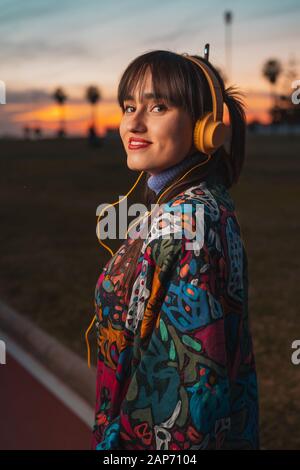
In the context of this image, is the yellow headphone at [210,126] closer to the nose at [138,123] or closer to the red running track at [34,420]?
the nose at [138,123]

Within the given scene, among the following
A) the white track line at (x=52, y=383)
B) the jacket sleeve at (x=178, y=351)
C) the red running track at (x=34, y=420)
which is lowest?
the red running track at (x=34, y=420)

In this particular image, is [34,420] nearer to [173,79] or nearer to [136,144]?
[136,144]

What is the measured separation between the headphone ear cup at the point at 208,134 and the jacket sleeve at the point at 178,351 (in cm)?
23

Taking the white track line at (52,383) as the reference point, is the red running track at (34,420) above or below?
below

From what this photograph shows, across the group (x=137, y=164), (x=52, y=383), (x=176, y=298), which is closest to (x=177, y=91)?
(x=137, y=164)

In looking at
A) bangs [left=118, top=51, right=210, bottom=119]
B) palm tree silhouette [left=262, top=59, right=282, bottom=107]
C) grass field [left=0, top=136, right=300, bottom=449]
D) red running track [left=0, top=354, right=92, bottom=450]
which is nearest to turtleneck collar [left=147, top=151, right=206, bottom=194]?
bangs [left=118, top=51, right=210, bottom=119]

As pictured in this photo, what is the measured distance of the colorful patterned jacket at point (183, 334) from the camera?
5.61 ft

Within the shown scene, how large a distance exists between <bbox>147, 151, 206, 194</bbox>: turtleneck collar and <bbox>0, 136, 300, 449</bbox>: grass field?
3.70 ft

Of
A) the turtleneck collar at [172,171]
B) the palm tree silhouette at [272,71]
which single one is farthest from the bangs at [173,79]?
the palm tree silhouette at [272,71]

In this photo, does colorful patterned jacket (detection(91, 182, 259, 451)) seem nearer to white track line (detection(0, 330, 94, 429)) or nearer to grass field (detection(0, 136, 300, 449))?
grass field (detection(0, 136, 300, 449))

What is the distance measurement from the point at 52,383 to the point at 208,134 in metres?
4.05
